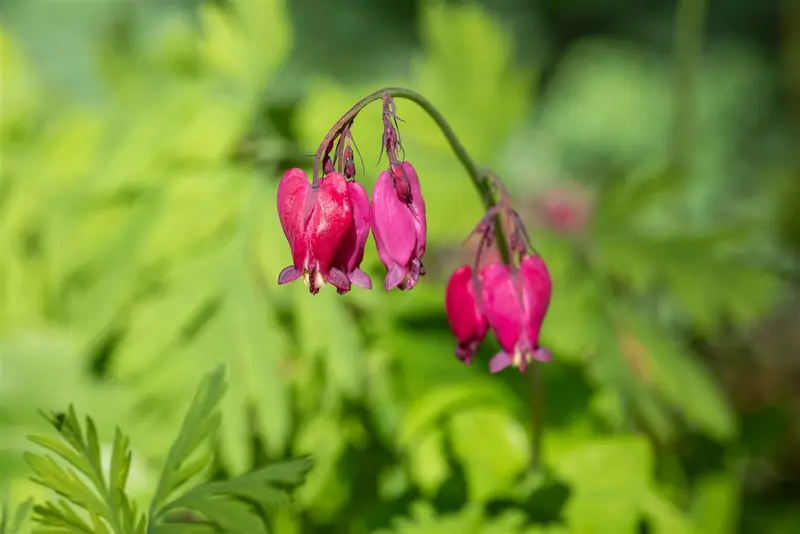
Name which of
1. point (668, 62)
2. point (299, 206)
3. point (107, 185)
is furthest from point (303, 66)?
point (299, 206)

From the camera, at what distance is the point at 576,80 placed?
21.9 feet

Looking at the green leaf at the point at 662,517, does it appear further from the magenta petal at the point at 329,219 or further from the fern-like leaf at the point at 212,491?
the magenta petal at the point at 329,219

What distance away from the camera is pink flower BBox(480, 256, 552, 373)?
64.9 inches

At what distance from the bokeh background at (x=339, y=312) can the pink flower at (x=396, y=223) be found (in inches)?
27.9

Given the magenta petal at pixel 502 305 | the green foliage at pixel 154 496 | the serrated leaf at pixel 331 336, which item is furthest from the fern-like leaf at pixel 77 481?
the serrated leaf at pixel 331 336

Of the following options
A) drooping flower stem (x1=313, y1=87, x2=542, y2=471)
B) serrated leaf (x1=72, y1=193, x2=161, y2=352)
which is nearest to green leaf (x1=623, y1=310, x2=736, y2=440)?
drooping flower stem (x1=313, y1=87, x2=542, y2=471)

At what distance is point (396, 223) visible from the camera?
4.70ft

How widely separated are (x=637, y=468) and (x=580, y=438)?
14.1 inches

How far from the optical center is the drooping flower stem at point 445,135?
Answer: 1.40 m

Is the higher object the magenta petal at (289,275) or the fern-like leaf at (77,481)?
the magenta petal at (289,275)

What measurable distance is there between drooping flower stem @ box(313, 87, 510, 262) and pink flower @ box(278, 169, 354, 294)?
0.11 feet

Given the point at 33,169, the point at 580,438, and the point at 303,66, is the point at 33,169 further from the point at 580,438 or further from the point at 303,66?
the point at 303,66

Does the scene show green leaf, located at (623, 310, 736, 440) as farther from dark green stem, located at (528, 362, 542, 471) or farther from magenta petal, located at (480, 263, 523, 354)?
magenta petal, located at (480, 263, 523, 354)

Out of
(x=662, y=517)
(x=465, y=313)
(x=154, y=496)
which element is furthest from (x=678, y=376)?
(x=154, y=496)
